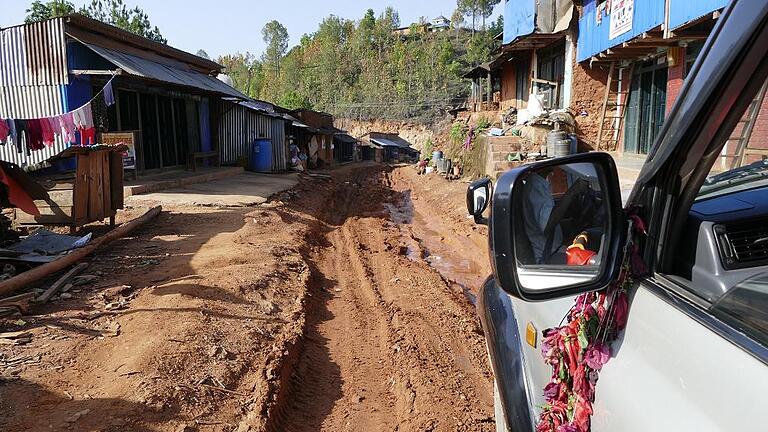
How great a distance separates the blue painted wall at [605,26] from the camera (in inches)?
400

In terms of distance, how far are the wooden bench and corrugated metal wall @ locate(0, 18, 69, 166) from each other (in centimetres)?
505

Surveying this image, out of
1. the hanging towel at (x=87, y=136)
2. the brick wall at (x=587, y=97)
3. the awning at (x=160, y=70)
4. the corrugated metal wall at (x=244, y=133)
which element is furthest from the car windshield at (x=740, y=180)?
the corrugated metal wall at (x=244, y=133)

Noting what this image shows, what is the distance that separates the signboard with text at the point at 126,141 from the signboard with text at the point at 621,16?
1095 centimetres

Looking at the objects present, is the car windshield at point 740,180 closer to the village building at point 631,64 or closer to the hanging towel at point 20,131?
the village building at point 631,64

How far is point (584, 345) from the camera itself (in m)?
1.49

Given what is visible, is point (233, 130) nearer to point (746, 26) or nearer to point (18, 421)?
point (18, 421)

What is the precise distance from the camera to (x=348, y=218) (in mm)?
12867

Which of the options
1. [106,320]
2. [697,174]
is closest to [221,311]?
[106,320]

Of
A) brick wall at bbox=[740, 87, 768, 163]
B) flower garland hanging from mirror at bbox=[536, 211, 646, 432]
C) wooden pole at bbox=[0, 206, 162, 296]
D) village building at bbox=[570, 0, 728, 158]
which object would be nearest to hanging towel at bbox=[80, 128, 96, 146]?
wooden pole at bbox=[0, 206, 162, 296]

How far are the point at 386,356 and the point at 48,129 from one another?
7.48 m

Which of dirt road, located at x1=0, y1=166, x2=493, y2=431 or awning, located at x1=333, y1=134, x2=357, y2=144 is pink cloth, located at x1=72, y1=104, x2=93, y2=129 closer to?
dirt road, located at x1=0, y1=166, x2=493, y2=431

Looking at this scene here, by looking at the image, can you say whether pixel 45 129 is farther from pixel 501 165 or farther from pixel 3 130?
pixel 501 165

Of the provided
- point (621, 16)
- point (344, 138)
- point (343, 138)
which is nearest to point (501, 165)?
point (621, 16)

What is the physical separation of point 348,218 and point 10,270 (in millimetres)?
7738
